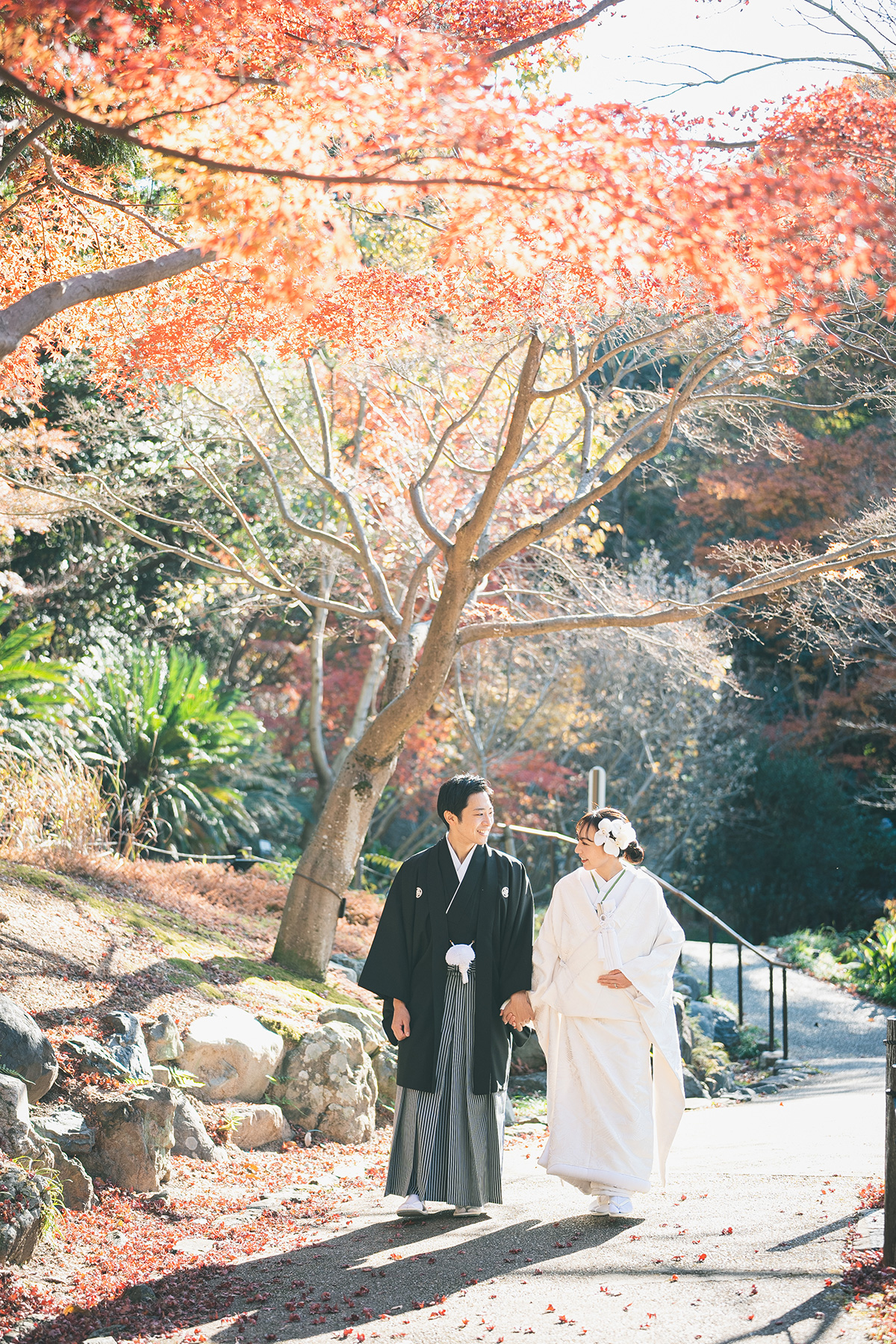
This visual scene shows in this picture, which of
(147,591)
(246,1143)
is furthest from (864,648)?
(246,1143)

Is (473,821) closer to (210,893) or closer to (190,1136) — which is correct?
(190,1136)

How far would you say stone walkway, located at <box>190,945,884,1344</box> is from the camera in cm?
317

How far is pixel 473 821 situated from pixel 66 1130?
2056mm

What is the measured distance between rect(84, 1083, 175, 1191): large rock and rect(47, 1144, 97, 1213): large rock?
23 centimetres

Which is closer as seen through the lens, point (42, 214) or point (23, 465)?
point (42, 214)

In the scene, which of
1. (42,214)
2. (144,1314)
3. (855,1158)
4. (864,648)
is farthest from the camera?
(864,648)

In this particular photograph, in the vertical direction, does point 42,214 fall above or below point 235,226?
above

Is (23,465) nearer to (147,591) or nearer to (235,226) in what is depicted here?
(147,591)

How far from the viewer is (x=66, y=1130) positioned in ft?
15.2

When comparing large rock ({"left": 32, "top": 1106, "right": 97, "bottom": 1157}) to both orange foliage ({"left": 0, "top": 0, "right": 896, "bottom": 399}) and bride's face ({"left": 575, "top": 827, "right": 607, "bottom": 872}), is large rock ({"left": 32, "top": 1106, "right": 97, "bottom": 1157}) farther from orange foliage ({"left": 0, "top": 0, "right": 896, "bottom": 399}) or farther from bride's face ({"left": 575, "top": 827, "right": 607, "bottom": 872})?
orange foliage ({"left": 0, "top": 0, "right": 896, "bottom": 399})

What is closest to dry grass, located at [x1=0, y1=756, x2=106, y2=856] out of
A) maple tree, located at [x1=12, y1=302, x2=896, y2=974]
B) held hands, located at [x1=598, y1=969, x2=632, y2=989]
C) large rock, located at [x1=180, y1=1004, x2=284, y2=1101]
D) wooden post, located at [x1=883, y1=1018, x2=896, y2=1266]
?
maple tree, located at [x1=12, y1=302, x2=896, y2=974]

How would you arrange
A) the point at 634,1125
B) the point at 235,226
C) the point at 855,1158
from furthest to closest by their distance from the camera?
the point at 855,1158 → the point at 634,1125 → the point at 235,226

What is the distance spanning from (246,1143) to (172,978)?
49.8 inches

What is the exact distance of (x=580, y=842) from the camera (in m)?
4.69
